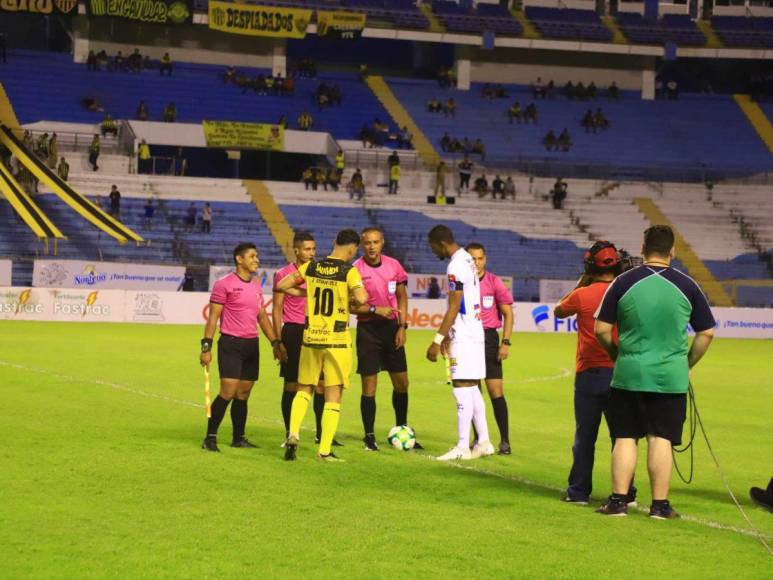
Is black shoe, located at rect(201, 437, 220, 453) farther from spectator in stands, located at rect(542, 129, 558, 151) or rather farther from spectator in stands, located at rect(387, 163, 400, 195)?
spectator in stands, located at rect(542, 129, 558, 151)

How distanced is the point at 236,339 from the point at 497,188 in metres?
41.9

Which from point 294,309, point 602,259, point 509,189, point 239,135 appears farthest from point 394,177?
point 602,259

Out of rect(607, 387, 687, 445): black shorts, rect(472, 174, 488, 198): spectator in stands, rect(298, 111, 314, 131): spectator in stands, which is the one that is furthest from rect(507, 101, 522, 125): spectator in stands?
rect(607, 387, 687, 445): black shorts

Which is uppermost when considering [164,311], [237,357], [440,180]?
[440,180]

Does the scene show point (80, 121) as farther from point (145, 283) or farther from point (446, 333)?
point (446, 333)

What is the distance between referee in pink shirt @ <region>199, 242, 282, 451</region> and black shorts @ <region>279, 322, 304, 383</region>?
0.47 metres

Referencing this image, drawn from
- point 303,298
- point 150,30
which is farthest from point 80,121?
point 303,298

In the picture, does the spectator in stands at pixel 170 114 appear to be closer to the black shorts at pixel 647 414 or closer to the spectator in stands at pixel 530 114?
the spectator in stands at pixel 530 114

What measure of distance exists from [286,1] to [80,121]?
39.9 ft

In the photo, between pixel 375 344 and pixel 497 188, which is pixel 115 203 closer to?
pixel 497 188

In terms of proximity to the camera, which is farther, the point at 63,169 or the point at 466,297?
the point at 63,169

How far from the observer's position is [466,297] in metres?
12.9

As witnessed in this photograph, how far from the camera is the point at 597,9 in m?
65.4

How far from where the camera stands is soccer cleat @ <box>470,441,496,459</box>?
43.9 feet
